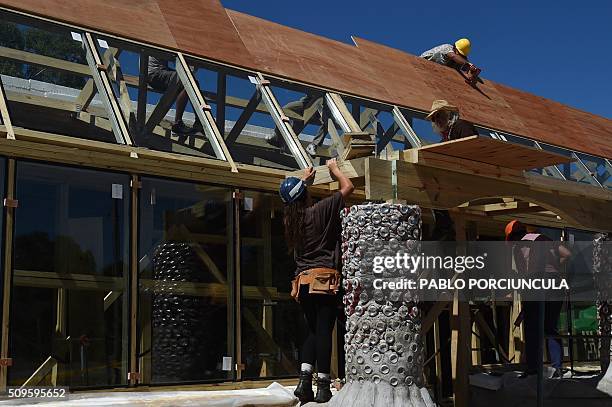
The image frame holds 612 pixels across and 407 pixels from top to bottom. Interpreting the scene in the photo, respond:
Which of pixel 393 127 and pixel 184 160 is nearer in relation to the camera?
pixel 184 160

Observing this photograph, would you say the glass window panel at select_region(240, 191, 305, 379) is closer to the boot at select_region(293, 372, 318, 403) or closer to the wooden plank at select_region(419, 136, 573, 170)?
the boot at select_region(293, 372, 318, 403)

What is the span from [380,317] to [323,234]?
0.74 meters

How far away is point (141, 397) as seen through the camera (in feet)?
18.0

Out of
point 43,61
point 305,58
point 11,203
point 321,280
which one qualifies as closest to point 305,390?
point 321,280

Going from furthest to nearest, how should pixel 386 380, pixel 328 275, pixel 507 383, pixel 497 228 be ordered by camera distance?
1. pixel 497 228
2. pixel 507 383
3. pixel 328 275
4. pixel 386 380

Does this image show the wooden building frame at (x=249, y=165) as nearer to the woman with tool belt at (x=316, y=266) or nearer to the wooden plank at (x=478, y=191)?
the wooden plank at (x=478, y=191)

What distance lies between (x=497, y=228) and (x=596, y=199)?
2.71 m

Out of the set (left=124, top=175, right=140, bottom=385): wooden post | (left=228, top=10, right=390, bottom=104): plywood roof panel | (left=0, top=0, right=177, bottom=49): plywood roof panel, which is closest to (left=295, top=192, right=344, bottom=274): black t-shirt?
(left=124, top=175, right=140, bottom=385): wooden post

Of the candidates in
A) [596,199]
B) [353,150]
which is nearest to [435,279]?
[353,150]

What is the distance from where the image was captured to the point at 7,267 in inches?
223

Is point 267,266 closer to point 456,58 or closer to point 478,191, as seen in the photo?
point 478,191

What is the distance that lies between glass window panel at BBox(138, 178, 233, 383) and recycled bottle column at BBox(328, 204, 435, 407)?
2044mm

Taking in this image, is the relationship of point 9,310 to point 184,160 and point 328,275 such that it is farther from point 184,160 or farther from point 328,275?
point 328,275

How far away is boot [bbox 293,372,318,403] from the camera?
5.00m
